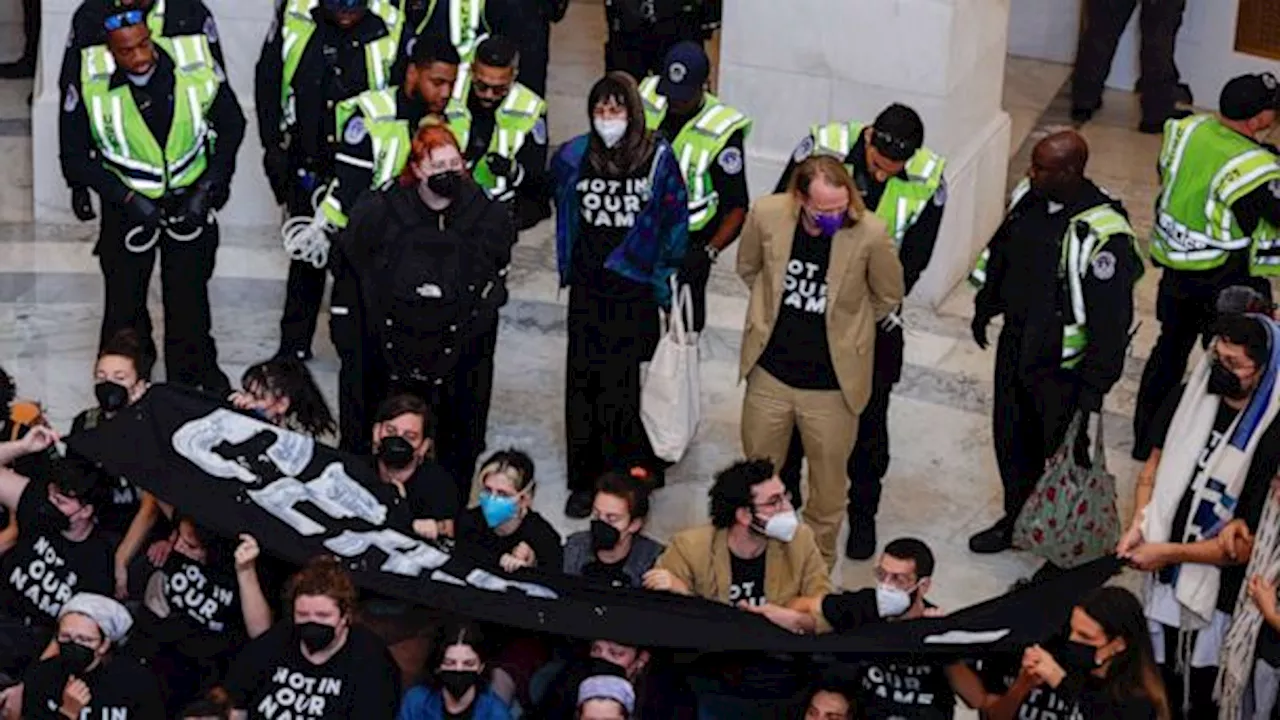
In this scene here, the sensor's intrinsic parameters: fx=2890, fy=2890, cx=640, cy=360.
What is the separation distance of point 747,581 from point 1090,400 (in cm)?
180

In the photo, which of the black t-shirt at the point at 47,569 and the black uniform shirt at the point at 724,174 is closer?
the black t-shirt at the point at 47,569

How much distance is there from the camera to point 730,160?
10422mm

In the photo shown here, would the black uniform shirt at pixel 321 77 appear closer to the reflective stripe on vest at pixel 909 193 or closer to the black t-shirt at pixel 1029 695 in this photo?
the reflective stripe on vest at pixel 909 193

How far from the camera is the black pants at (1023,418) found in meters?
9.99

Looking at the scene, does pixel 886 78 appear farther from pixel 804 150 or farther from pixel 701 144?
pixel 804 150

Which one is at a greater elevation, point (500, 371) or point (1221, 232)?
point (1221, 232)

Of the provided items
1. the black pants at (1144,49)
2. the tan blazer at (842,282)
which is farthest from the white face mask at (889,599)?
the black pants at (1144,49)

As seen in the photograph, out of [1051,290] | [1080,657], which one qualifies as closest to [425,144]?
[1051,290]

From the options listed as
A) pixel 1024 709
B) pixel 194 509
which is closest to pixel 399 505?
pixel 194 509

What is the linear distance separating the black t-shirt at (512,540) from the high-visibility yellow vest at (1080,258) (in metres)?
2.07

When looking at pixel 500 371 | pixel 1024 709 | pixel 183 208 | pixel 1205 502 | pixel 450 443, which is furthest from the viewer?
pixel 500 371

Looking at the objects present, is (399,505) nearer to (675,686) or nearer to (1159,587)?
(675,686)

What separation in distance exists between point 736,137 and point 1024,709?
3.08 meters

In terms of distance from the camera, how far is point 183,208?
1110 centimetres
